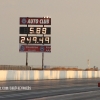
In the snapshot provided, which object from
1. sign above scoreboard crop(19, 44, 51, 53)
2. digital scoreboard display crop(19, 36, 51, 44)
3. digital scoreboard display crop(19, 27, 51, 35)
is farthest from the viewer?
sign above scoreboard crop(19, 44, 51, 53)

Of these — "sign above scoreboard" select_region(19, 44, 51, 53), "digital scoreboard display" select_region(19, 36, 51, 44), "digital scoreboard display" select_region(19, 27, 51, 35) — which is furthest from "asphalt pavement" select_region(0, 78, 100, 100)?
"sign above scoreboard" select_region(19, 44, 51, 53)

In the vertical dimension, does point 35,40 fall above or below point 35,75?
above

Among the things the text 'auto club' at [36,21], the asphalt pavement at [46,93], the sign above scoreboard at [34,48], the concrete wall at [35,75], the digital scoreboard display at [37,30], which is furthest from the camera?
the text 'auto club' at [36,21]

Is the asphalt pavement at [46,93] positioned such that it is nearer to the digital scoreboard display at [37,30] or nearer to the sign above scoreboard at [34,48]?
the digital scoreboard display at [37,30]

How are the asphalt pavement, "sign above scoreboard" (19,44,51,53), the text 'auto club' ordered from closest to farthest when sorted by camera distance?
the asphalt pavement, "sign above scoreboard" (19,44,51,53), the text 'auto club'

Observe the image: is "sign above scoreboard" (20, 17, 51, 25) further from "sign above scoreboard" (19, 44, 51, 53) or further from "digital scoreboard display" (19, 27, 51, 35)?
"sign above scoreboard" (19, 44, 51, 53)

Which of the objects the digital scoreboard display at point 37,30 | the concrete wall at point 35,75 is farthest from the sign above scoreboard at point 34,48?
the concrete wall at point 35,75

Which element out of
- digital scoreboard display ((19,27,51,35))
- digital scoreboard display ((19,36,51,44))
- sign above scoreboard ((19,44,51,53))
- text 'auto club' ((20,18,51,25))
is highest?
text 'auto club' ((20,18,51,25))

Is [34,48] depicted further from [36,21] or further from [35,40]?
[36,21]

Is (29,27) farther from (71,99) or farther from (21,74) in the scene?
(71,99)

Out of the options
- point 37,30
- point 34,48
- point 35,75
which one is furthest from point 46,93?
point 34,48

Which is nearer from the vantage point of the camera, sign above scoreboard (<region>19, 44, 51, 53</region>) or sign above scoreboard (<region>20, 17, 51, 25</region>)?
sign above scoreboard (<region>19, 44, 51, 53</region>)

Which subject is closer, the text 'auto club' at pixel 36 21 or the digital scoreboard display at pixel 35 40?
the digital scoreboard display at pixel 35 40

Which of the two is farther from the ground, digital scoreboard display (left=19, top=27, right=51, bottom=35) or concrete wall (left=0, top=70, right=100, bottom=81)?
digital scoreboard display (left=19, top=27, right=51, bottom=35)
